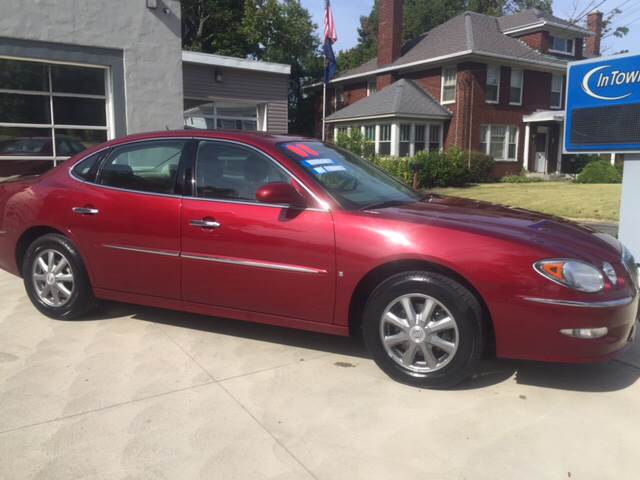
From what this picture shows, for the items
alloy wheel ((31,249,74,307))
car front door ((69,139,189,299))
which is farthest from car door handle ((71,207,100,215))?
alloy wheel ((31,249,74,307))

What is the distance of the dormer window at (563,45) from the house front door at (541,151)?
457 cm

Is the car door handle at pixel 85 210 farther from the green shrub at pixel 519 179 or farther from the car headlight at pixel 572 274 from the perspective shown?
the green shrub at pixel 519 179

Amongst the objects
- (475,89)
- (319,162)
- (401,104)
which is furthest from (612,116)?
(475,89)

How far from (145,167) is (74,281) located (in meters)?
1.12

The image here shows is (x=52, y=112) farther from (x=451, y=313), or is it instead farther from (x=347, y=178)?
(x=451, y=313)

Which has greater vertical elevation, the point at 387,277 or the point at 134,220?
the point at 134,220

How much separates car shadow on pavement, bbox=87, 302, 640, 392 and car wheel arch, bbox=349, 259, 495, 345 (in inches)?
15.9

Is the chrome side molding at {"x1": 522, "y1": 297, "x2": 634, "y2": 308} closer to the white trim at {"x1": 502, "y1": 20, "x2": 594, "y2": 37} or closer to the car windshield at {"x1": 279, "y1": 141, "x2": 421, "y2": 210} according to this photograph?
the car windshield at {"x1": 279, "y1": 141, "x2": 421, "y2": 210}

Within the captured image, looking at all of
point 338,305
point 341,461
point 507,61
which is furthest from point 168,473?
point 507,61

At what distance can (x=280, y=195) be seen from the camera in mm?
3822

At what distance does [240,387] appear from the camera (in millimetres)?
3686

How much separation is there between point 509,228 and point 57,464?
2.83 meters

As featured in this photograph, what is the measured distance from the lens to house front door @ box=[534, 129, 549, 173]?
28812 mm

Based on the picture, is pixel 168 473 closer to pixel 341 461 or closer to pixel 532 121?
pixel 341 461
